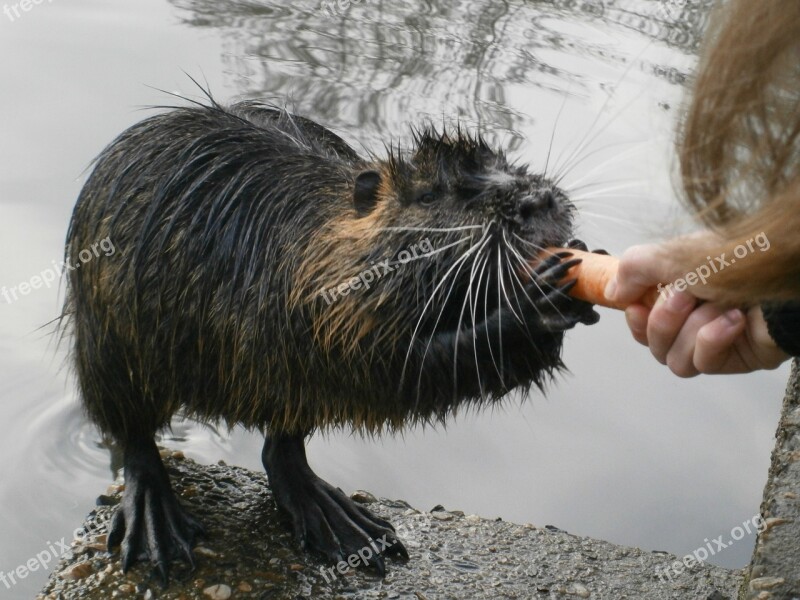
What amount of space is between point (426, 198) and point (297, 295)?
18.0 inches

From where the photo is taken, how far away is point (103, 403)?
134 inches

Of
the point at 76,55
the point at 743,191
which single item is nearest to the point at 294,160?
the point at 743,191

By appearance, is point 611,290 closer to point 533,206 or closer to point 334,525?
point 533,206

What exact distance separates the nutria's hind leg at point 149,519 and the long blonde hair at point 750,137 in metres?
2.15

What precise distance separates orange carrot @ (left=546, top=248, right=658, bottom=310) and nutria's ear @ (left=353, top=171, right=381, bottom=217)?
26.5 inches

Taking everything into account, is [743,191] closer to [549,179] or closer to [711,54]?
[711,54]

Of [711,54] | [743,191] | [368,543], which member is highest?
[711,54]

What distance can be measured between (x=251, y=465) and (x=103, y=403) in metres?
1.11

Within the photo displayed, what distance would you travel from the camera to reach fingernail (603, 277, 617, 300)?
2.46m

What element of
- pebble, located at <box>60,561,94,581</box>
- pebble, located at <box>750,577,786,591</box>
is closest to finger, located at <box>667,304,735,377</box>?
pebble, located at <box>750,577,786,591</box>

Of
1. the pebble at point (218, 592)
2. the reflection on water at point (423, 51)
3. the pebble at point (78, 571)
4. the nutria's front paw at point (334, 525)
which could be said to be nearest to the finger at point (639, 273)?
the nutria's front paw at point (334, 525)

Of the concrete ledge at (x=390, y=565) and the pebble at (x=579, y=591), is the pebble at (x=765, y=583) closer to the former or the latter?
the concrete ledge at (x=390, y=565)

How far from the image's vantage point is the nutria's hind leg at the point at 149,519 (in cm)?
323

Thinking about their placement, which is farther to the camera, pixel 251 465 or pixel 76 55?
pixel 76 55
